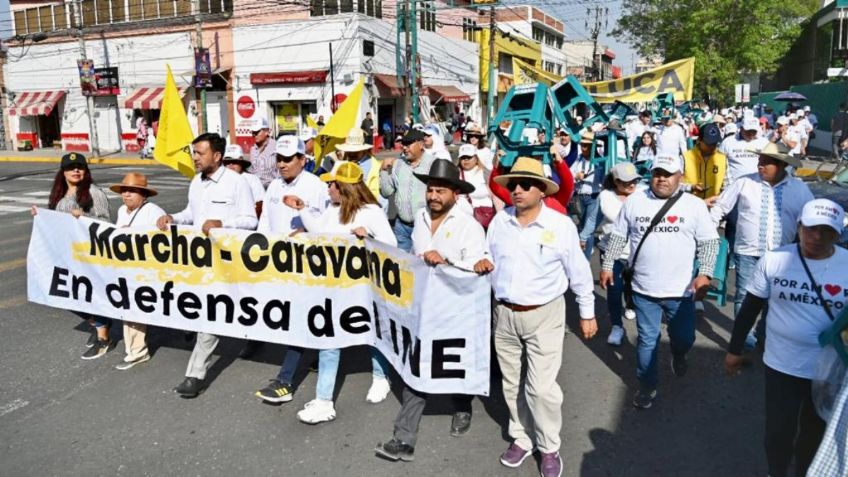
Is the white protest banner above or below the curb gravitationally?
below

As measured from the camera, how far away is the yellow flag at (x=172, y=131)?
5.76 meters

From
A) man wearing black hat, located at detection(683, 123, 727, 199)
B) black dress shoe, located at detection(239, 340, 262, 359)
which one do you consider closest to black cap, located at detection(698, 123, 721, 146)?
man wearing black hat, located at detection(683, 123, 727, 199)

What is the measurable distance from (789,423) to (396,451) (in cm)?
211

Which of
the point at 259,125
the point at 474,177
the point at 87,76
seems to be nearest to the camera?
the point at 474,177

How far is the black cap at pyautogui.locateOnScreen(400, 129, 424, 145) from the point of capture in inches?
253

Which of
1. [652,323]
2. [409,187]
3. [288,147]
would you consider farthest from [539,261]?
[409,187]

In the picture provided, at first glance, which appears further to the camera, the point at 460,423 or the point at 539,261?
the point at 460,423

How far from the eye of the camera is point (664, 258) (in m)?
4.49

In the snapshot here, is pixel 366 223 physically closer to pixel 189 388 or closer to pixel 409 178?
pixel 189 388

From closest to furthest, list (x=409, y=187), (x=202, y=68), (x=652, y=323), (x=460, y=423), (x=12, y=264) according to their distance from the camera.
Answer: (x=460, y=423), (x=652, y=323), (x=409, y=187), (x=12, y=264), (x=202, y=68)

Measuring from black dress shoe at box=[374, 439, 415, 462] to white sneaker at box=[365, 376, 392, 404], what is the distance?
32.6 inches

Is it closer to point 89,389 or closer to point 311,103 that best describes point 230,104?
point 311,103

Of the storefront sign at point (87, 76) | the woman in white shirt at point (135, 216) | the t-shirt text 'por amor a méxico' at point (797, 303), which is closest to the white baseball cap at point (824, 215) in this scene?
the t-shirt text 'por amor a méxico' at point (797, 303)

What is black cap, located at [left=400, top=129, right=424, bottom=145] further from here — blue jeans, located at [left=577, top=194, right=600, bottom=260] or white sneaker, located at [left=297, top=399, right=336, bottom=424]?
blue jeans, located at [left=577, top=194, right=600, bottom=260]
